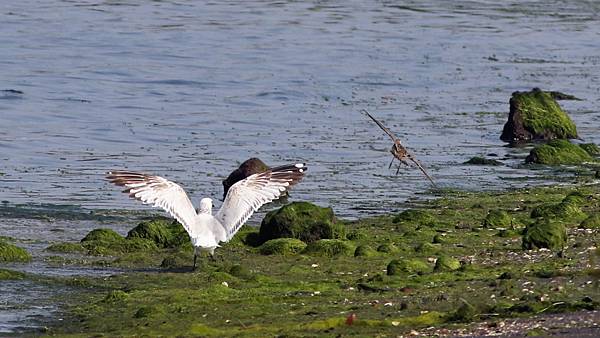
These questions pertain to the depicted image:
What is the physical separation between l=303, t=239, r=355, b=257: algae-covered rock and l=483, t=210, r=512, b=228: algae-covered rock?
2.05 meters

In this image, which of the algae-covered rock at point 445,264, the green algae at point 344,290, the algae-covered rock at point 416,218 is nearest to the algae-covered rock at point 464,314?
the green algae at point 344,290

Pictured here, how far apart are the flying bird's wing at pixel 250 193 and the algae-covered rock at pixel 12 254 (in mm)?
1871

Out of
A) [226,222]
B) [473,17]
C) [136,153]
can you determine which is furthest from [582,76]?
[226,222]

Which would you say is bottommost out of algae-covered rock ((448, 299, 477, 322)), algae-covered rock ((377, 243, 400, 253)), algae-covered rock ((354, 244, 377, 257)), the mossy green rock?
the mossy green rock

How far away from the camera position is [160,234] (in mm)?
14617

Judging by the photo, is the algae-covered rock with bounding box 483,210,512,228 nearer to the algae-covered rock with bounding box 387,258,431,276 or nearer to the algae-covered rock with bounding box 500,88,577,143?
the algae-covered rock with bounding box 387,258,431,276

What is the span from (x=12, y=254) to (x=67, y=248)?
78cm

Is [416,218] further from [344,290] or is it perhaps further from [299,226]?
[344,290]

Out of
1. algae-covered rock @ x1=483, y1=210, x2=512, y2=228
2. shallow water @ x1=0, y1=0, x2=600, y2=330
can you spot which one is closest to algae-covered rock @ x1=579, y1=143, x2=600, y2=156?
shallow water @ x1=0, y1=0, x2=600, y2=330

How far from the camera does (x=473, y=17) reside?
138 feet

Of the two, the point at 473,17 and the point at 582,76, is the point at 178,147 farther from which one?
the point at 473,17

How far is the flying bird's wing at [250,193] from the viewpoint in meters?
13.5

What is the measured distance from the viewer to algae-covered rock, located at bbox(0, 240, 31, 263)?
1344 centimetres

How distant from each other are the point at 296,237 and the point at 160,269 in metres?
1.67
